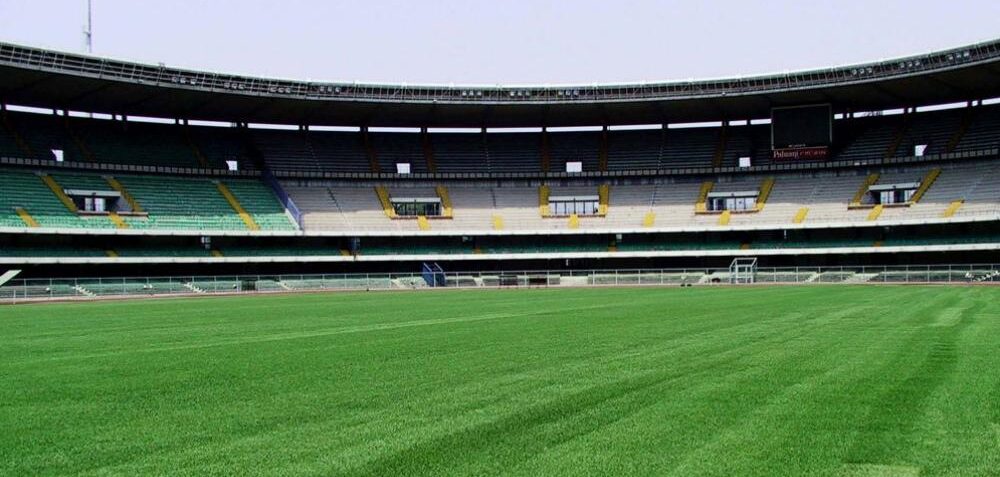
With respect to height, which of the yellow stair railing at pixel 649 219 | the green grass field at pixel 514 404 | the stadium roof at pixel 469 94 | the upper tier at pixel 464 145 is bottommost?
the green grass field at pixel 514 404

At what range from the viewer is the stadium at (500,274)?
5.56 m

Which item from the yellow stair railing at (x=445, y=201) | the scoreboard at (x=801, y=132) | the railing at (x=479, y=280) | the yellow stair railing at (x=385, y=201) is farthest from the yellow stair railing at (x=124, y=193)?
the scoreboard at (x=801, y=132)

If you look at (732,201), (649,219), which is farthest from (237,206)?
(732,201)

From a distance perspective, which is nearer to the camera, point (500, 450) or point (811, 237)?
point (500, 450)

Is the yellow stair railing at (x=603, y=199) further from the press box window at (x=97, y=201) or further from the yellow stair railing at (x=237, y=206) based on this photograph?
the press box window at (x=97, y=201)

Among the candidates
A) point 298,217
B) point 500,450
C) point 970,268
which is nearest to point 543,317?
point 500,450

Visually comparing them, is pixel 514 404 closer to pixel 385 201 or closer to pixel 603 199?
pixel 385 201

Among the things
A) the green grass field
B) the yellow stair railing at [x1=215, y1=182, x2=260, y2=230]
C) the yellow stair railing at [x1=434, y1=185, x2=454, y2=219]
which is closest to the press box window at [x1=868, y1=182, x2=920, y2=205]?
the yellow stair railing at [x1=434, y1=185, x2=454, y2=219]

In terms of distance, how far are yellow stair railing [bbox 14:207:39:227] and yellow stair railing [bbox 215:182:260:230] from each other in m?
11.8

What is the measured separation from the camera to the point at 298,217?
54344 millimetres

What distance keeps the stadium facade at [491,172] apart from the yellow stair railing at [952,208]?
0.36ft

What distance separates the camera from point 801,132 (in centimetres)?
5659

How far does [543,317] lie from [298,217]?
3899 centimetres

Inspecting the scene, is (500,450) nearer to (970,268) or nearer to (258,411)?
(258,411)
